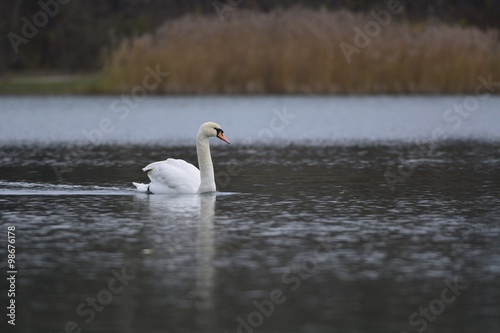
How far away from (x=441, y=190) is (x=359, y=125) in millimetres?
12125

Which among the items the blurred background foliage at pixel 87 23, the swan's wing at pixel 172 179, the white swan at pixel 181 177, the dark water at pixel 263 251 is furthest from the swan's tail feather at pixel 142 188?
the blurred background foliage at pixel 87 23

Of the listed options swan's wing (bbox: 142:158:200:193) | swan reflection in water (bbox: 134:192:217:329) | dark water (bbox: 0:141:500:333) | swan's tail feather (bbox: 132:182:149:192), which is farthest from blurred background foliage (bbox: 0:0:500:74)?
swan reflection in water (bbox: 134:192:217:329)

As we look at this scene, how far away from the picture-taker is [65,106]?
34156 mm

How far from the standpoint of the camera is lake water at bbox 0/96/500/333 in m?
7.32

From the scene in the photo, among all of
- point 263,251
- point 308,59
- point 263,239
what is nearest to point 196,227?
point 263,239

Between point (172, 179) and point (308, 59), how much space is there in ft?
59.9

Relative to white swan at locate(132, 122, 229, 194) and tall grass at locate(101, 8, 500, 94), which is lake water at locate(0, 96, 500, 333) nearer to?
white swan at locate(132, 122, 229, 194)

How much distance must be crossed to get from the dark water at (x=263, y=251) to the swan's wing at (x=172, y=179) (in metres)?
0.38

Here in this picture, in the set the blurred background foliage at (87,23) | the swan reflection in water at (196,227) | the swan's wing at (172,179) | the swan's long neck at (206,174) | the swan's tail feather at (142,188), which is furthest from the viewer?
the blurred background foliage at (87,23)

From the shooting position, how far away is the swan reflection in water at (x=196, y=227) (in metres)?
Result: 7.60

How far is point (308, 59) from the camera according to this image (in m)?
31.2

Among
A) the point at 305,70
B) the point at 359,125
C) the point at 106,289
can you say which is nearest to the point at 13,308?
the point at 106,289

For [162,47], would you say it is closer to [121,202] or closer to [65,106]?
[65,106]

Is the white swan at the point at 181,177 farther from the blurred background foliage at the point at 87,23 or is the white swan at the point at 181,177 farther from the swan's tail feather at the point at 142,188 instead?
the blurred background foliage at the point at 87,23
